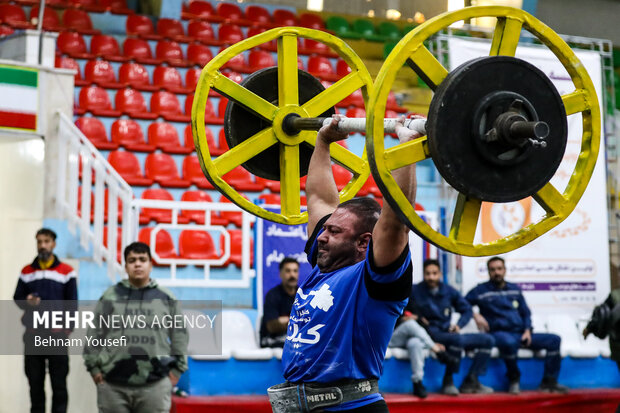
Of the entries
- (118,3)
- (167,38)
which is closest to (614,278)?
(167,38)

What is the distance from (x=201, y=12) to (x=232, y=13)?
0.44 m

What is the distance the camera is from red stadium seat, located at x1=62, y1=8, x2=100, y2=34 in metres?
12.0

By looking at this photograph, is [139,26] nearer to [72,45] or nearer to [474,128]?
[72,45]

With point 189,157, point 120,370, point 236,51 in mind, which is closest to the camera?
point 236,51

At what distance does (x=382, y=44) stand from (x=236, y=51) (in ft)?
35.4

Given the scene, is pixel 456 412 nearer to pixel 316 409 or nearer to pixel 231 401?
pixel 231 401

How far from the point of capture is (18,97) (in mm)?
8016

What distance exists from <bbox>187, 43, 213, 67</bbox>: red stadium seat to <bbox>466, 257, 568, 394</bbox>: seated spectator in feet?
17.1

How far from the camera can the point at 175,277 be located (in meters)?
8.24

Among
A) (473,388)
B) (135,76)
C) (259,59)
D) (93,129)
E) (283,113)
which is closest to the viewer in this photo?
(283,113)

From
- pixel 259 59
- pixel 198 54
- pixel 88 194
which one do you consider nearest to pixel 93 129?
pixel 88 194

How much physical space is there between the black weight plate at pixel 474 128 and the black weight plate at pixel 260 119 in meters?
1.29

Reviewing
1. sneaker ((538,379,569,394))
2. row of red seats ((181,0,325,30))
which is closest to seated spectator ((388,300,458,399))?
sneaker ((538,379,569,394))

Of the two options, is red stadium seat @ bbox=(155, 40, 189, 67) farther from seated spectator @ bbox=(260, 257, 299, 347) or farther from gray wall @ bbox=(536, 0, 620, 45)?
gray wall @ bbox=(536, 0, 620, 45)
